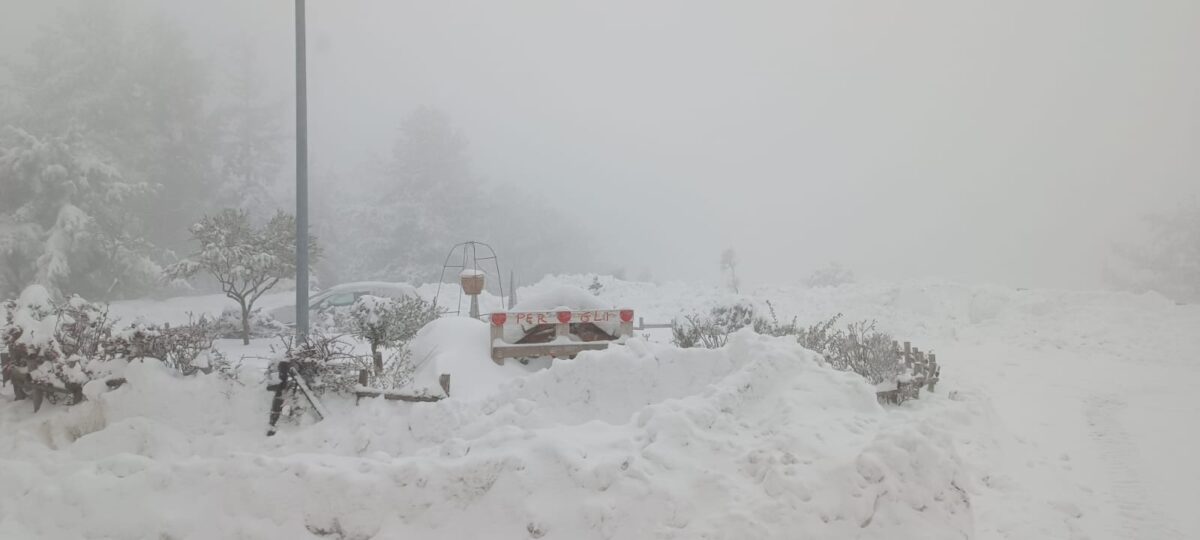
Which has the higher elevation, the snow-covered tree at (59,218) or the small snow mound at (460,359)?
the snow-covered tree at (59,218)

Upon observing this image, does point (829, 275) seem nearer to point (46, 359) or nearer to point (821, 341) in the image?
point (821, 341)

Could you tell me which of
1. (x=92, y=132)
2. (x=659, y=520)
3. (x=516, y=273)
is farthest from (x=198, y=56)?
(x=659, y=520)

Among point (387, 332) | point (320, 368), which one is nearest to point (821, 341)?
point (387, 332)

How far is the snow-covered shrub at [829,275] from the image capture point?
36.7 meters

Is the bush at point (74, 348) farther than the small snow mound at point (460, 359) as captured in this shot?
No

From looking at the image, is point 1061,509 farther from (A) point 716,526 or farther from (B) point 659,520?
(B) point 659,520

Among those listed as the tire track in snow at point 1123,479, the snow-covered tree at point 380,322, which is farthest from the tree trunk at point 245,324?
the tire track in snow at point 1123,479

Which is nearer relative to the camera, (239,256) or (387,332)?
(387,332)

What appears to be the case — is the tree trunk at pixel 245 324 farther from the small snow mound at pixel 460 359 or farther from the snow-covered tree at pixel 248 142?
the snow-covered tree at pixel 248 142

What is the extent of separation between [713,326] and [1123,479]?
592cm

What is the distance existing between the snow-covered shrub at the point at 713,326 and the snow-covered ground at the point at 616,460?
3.40m

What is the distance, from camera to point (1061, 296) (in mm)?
17547

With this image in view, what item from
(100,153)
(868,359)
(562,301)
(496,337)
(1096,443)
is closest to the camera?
(1096,443)

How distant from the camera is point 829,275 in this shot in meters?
37.4
